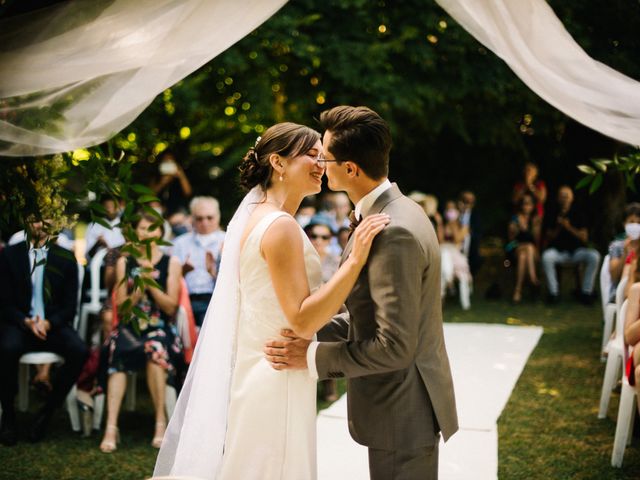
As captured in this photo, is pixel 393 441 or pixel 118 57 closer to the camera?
pixel 393 441

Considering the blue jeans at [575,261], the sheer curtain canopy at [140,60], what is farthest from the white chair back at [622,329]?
the blue jeans at [575,261]

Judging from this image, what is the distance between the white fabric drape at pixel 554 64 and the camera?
10.3 ft

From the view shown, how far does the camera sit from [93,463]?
4867 mm

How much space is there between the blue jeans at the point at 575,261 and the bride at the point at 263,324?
29.9 ft

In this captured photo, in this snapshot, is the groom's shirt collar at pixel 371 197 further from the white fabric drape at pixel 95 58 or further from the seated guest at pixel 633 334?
the seated guest at pixel 633 334

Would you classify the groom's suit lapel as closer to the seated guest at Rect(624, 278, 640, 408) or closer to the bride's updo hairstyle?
the bride's updo hairstyle

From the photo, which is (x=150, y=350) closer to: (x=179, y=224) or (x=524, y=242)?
(x=179, y=224)

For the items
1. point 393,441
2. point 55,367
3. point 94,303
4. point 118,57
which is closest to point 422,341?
point 393,441

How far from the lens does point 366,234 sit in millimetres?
2475

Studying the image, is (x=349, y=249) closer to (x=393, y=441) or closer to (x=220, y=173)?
(x=393, y=441)

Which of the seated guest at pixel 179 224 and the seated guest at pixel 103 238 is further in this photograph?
the seated guest at pixel 179 224

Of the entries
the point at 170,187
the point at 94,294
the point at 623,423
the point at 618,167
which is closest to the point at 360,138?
the point at 618,167

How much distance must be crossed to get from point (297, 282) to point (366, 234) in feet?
1.28

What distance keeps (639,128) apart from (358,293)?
1.48 m
